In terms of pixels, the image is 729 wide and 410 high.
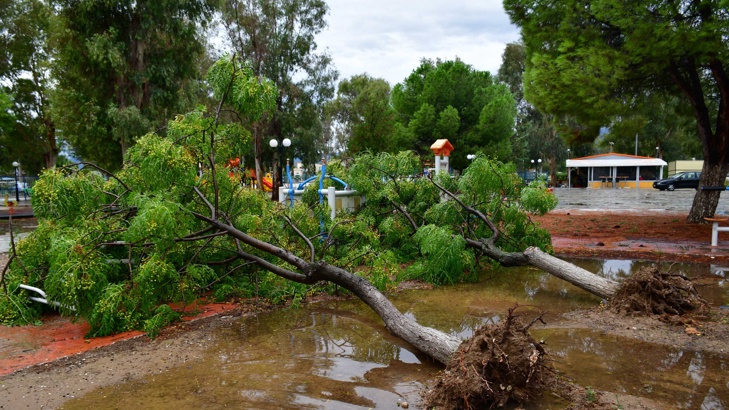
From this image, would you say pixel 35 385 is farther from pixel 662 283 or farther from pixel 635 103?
pixel 635 103

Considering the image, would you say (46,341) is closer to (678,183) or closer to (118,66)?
(118,66)

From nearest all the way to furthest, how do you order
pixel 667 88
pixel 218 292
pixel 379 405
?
pixel 379 405 → pixel 218 292 → pixel 667 88

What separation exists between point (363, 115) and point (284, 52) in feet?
23.8

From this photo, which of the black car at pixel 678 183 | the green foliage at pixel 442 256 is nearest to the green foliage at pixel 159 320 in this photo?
the green foliage at pixel 442 256

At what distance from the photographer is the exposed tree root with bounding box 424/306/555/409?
140 inches

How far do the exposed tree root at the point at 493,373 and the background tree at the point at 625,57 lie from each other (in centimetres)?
829

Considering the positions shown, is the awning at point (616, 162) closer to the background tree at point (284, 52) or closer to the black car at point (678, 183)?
the black car at point (678, 183)

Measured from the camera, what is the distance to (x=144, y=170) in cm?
549

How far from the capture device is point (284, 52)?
31.5 metres

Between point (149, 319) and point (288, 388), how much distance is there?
2.23 meters

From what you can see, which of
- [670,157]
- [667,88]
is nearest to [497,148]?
[667,88]

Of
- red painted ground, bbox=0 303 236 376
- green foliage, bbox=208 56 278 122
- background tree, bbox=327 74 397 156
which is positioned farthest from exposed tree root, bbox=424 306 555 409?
background tree, bbox=327 74 397 156

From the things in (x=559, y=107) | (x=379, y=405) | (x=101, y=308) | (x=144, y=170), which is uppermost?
→ (x=559, y=107)

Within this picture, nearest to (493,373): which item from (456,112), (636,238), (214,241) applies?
(214,241)
